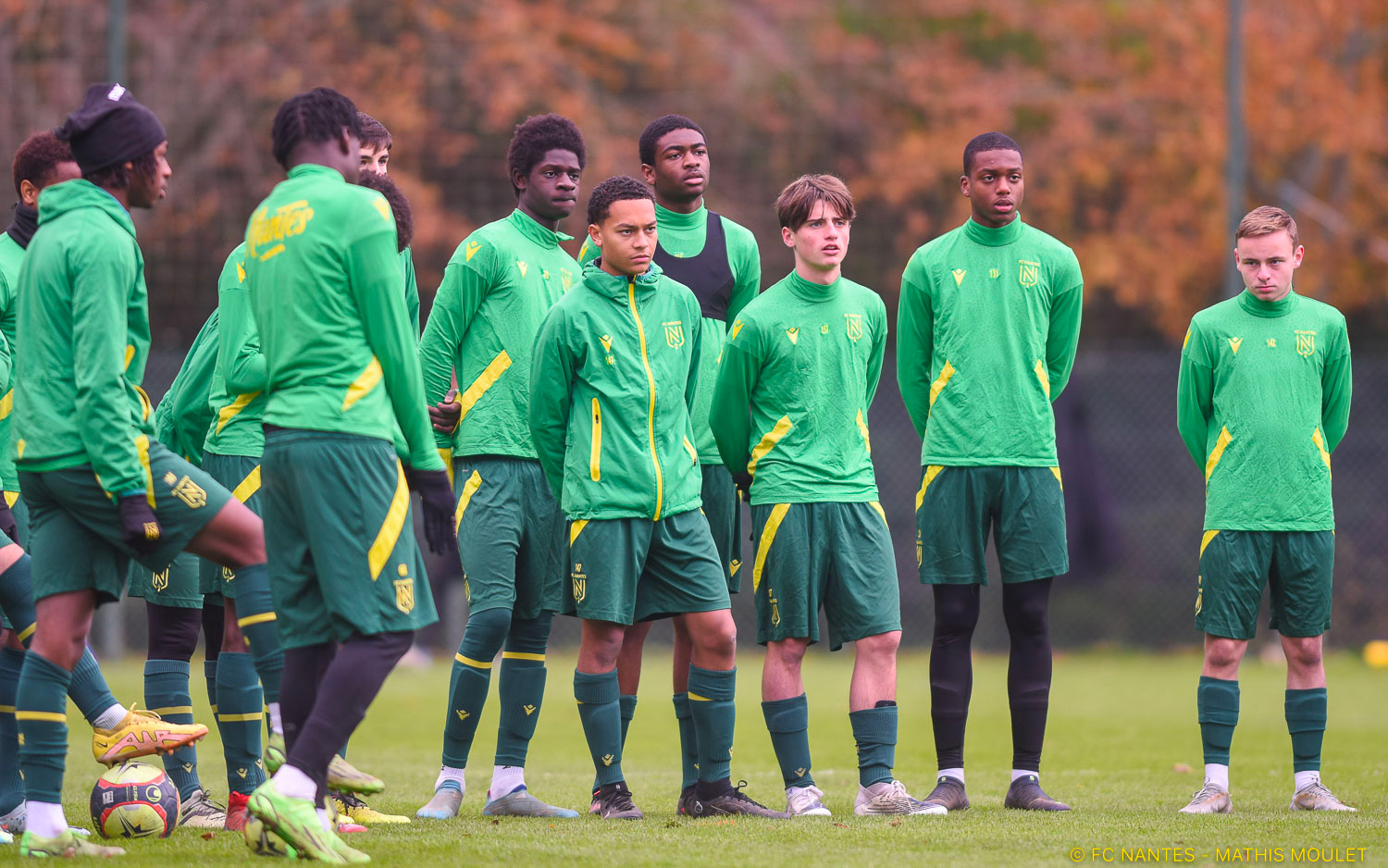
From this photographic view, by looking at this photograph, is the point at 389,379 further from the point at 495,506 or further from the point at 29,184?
the point at 29,184

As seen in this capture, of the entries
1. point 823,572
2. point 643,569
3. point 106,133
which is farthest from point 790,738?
point 106,133

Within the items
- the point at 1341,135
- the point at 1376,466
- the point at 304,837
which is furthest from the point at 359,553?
the point at 1341,135

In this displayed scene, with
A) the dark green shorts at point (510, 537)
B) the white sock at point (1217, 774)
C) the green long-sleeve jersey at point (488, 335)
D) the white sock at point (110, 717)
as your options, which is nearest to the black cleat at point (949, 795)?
the white sock at point (1217, 774)

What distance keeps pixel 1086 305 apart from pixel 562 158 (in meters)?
11.7

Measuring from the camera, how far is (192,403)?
5.95m

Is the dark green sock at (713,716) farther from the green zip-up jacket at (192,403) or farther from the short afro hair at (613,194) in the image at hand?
the green zip-up jacket at (192,403)

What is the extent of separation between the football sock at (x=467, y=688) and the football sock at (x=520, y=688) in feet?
0.26

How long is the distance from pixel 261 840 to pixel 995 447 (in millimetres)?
2959

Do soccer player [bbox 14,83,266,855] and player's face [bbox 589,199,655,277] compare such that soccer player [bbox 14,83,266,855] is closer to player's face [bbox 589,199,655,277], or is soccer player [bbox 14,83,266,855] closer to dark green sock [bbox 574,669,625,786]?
dark green sock [bbox 574,669,625,786]

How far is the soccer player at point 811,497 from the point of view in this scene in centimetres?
564

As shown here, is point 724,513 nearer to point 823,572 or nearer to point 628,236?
point 823,572

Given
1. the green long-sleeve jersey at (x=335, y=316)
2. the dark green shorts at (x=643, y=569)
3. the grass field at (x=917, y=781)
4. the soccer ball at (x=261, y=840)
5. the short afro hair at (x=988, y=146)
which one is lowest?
the grass field at (x=917, y=781)

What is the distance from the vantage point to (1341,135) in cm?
1619

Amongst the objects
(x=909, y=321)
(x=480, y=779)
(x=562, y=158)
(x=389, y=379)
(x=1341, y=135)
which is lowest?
(x=480, y=779)
